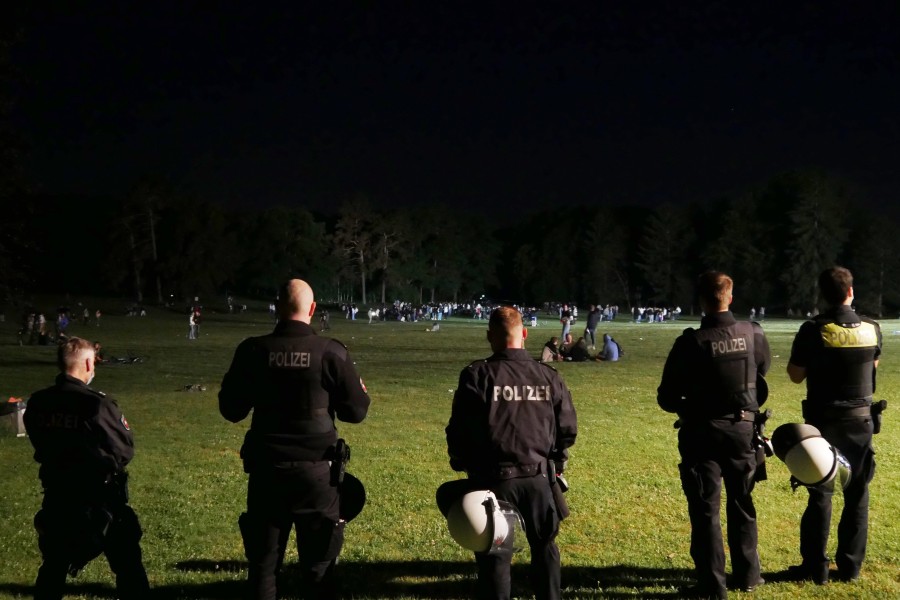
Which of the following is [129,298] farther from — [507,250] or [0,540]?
[0,540]

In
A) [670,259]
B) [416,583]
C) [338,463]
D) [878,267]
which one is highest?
[670,259]

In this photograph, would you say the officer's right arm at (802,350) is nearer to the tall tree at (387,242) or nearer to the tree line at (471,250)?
the tree line at (471,250)

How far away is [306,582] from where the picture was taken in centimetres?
478

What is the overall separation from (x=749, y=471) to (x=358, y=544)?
11.9 ft

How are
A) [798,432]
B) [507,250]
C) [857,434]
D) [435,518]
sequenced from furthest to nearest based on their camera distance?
1. [507,250]
2. [435,518]
3. [857,434]
4. [798,432]

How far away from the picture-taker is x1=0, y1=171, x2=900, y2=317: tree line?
8956 centimetres

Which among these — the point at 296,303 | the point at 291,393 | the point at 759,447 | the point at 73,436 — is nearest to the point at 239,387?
the point at 291,393

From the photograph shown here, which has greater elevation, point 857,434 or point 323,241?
point 323,241

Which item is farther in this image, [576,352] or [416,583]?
[576,352]

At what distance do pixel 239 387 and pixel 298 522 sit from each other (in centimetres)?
92

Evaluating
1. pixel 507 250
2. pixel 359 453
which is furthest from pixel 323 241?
pixel 359 453

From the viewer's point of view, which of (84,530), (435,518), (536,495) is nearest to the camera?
(536,495)

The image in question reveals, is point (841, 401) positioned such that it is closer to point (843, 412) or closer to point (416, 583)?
point (843, 412)

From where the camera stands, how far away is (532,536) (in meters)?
4.73
